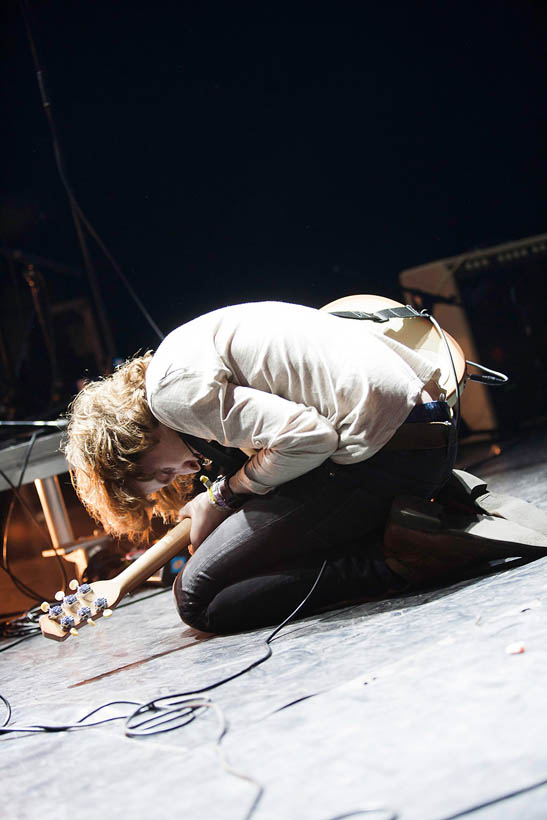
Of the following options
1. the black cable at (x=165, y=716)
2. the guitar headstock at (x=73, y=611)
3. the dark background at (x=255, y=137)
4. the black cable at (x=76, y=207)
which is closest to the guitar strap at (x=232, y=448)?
the guitar headstock at (x=73, y=611)

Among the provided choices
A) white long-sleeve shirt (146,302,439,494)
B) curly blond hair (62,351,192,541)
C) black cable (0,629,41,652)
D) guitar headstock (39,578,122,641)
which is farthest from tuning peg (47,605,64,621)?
black cable (0,629,41,652)

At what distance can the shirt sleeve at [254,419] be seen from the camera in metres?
1.32

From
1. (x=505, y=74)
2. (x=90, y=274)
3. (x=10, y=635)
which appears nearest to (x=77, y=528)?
(x=10, y=635)

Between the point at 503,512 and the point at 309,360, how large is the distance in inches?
19.6

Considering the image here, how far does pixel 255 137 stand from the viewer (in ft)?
12.8

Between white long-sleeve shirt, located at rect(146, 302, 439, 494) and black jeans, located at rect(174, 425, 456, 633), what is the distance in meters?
0.07

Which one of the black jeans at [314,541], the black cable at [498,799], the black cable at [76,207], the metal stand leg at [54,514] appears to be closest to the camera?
the black cable at [498,799]

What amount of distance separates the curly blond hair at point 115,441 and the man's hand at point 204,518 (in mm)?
110

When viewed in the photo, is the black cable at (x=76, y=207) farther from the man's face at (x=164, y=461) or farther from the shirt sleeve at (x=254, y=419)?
the shirt sleeve at (x=254, y=419)

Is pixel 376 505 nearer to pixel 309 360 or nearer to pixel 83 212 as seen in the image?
pixel 309 360

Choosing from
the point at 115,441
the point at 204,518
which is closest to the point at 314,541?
the point at 204,518

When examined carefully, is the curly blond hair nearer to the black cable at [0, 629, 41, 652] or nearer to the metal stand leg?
Answer: the black cable at [0, 629, 41, 652]

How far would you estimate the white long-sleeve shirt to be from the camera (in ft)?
4.38

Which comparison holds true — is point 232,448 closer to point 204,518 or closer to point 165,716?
point 204,518
